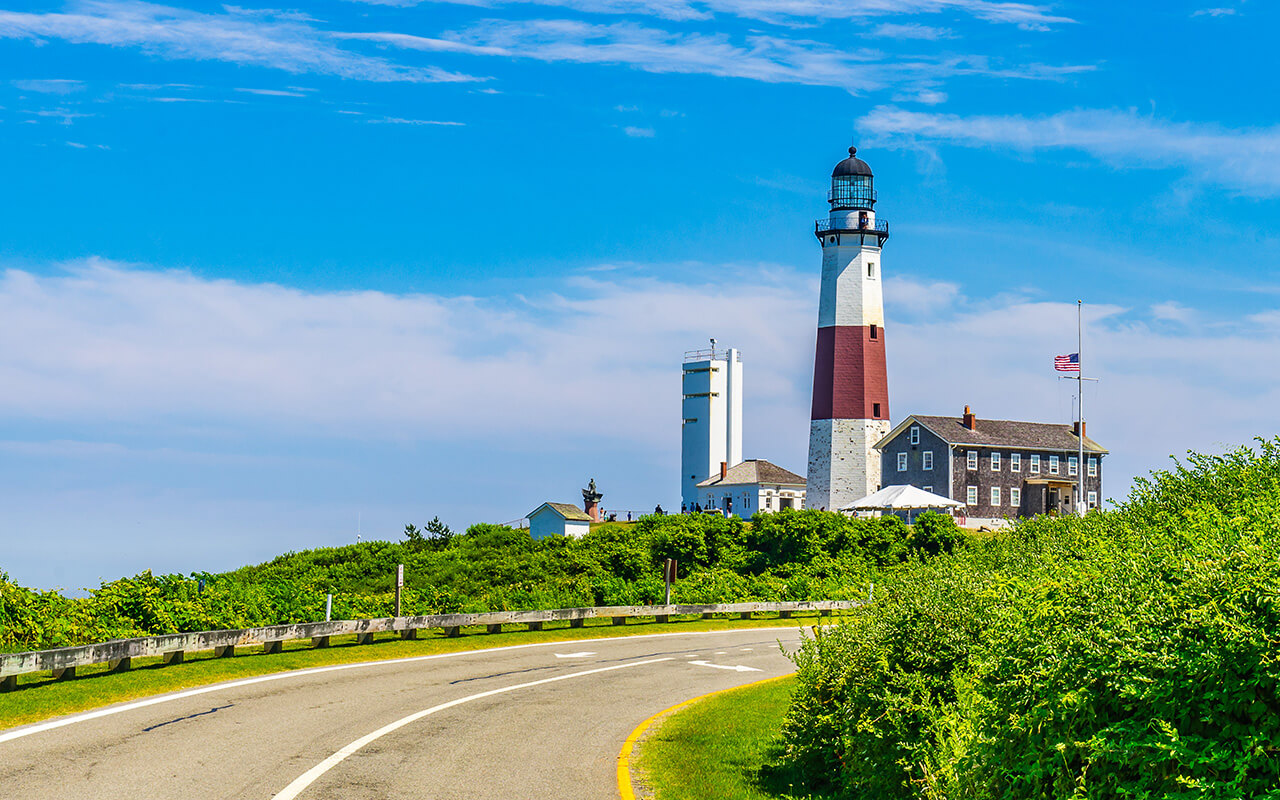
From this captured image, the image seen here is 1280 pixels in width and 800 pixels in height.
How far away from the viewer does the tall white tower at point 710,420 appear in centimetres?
10038

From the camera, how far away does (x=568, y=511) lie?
82500mm

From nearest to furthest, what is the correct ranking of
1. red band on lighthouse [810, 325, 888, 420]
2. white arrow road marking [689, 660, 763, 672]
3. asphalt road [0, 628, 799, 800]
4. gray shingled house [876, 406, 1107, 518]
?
asphalt road [0, 628, 799, 800] → white arrow road marking [689, 660, 763, 672] → red band on lighthouse [810, 325, 888, 420] → gray shingled house [876, 406, 1107, 518]

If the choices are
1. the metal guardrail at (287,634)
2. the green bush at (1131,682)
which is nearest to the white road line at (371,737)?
the metal guardrail at (287,634)

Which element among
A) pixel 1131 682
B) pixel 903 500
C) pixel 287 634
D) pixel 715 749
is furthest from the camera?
pixel 903 500

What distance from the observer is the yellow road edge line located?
11.8m

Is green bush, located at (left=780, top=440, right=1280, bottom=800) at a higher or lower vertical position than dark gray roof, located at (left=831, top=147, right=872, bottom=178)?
lower

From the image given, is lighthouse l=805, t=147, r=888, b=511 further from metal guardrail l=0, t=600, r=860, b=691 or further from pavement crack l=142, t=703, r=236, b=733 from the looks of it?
pavement crack l=142, t=703, r=236, b=733

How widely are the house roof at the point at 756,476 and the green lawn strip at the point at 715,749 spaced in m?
74.2

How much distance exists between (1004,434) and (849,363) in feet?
43.0

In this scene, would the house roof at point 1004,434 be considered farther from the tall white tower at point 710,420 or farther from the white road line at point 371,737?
the white road line at point 371,737

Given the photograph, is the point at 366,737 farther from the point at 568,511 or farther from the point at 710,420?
the point at 710,420

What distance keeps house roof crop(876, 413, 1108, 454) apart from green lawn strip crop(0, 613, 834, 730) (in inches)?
1708

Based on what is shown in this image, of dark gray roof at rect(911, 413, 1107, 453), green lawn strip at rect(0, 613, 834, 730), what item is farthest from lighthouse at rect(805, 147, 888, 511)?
green lawn strip at rect(0, 613, 834, 730)

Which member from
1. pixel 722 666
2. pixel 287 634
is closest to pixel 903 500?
pixel 722 666
